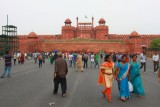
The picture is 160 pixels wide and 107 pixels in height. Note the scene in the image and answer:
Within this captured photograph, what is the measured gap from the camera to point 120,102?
7414 mm

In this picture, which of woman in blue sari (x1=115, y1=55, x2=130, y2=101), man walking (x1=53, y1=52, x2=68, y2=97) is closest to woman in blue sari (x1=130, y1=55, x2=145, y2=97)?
woman in blue sari (x1=115, y1=55, x2=130, y2=101)

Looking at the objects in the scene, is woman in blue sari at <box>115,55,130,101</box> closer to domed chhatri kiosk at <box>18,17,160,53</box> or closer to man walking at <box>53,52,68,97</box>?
man walking at <box>53,52,68,97</box>

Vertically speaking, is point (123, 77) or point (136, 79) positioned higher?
point (123, 77)

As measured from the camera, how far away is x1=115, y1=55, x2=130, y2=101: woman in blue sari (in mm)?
7660

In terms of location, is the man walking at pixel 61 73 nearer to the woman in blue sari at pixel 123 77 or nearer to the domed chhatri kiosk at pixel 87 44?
the woman in blue sari at pixel 123 77

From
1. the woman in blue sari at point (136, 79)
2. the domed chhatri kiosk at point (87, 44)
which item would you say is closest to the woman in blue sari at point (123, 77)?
the woman in blue sari at point (136, 79)

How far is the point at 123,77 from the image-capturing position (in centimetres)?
771

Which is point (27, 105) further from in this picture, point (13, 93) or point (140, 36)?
point (140, 36)

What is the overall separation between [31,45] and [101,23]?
1837 cm

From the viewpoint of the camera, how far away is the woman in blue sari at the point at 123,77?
25.1 ft

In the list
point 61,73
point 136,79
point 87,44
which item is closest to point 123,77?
point 136,79

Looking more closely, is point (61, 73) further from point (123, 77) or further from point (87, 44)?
point (87, 44)

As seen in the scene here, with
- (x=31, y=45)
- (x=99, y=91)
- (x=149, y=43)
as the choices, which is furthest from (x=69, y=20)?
(x=99, y=91)

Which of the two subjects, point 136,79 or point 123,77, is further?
point 136,79
